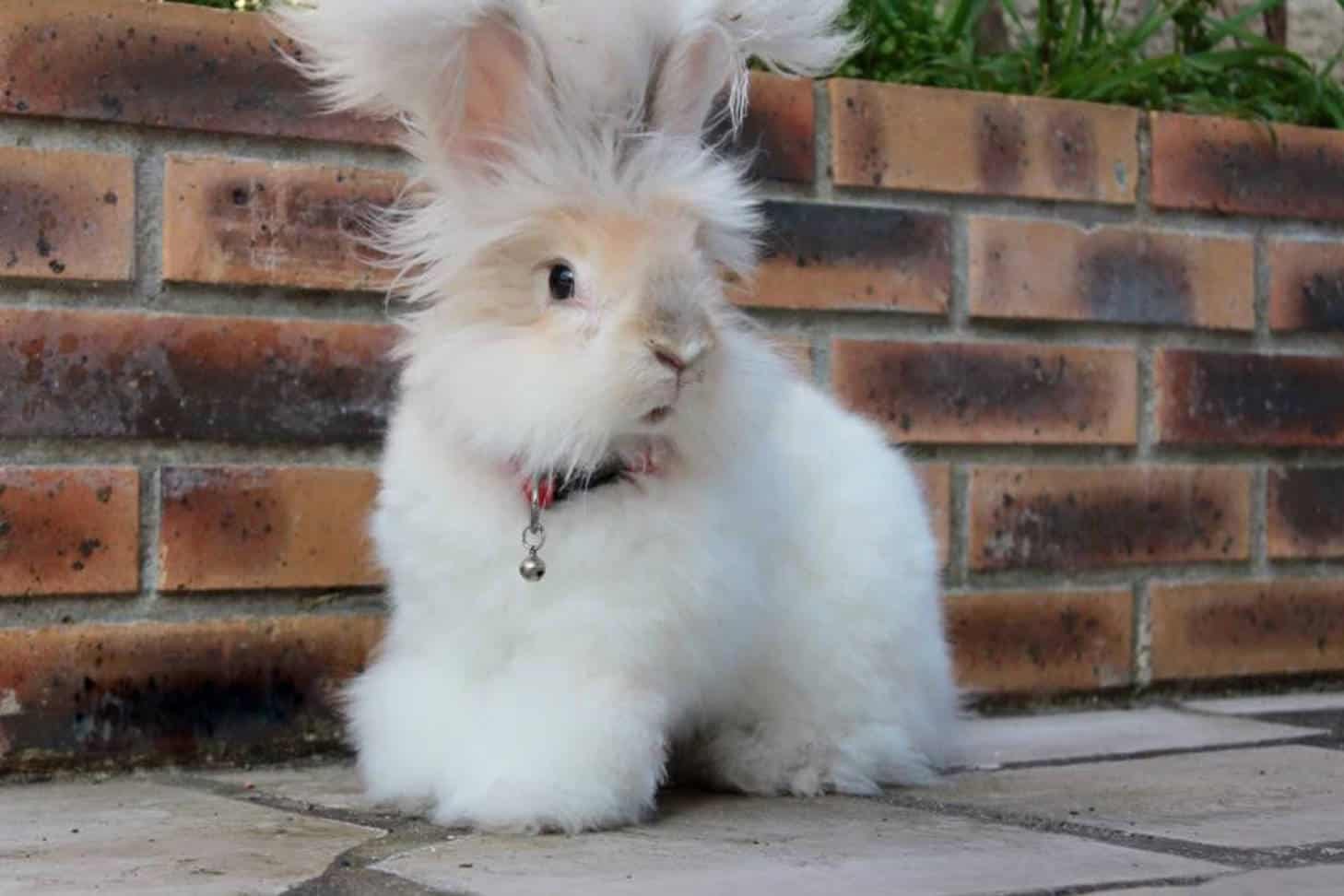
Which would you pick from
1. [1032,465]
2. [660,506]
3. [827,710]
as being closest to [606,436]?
[660,506]

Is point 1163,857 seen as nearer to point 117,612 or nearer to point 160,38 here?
point 117,612

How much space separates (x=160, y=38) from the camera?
8.86 ft

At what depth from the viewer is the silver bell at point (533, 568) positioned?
225cm

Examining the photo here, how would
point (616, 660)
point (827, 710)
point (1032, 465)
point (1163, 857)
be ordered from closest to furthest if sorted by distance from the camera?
point (1163, 857) → point (616, 660) → point (827, 710) → point (1032, 465)

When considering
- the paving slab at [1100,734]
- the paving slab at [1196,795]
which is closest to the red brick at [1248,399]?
the paving slab at [1100,734]

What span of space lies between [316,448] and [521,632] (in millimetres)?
691

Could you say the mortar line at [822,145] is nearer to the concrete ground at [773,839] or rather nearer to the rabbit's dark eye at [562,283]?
the concrete ground at [773,839]

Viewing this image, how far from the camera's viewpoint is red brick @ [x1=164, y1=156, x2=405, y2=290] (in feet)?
8.97

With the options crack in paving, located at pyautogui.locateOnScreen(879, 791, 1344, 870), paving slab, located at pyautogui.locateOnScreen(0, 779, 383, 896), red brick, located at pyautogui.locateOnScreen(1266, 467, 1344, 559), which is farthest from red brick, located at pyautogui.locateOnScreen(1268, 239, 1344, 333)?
paving slab, located at pyautogui.locateOnScreen(0, 779, 383, 896)

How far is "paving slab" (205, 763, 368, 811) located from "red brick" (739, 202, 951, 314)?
97cm

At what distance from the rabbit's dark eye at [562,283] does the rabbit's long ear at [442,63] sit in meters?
0.17

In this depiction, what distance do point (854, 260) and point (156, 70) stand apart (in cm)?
113

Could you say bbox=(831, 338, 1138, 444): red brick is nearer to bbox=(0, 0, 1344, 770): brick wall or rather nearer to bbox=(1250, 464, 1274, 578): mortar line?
bbox=(0, 0, 1344, 770): brick wall

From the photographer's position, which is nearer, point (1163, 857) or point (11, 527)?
point (1163, 857)
